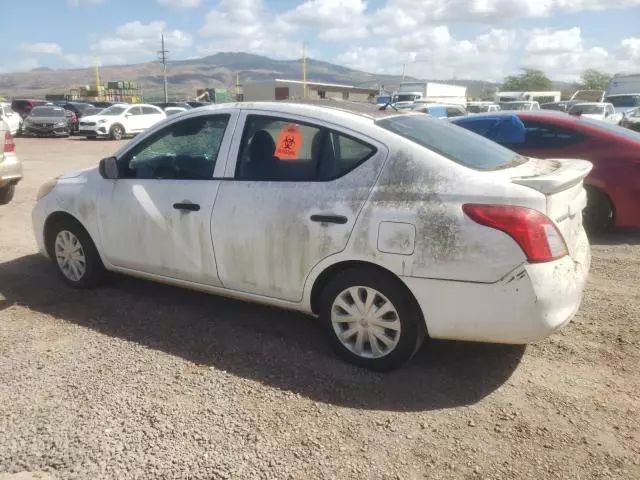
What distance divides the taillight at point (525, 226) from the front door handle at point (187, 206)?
1883 mm

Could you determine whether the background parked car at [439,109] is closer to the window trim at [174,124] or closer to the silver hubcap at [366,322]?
the window trim at [174,124]

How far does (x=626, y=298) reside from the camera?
4539 mm

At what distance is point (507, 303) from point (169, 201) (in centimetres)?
242

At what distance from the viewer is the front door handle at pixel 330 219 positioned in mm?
3221

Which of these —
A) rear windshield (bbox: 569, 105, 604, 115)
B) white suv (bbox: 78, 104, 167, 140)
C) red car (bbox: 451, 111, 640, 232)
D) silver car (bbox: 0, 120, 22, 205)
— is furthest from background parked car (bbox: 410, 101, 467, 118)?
silver car (bbox: 0, 120, 22, 205)

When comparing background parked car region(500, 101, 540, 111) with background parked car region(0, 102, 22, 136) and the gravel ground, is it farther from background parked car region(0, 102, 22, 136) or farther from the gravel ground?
the gravel ground

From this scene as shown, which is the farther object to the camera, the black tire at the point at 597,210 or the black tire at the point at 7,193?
the black tire at the point at 7,193

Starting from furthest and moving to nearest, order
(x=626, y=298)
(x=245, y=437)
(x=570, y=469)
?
(x=626, y=298) → (x=245, y=437) → (x=570, y=469)

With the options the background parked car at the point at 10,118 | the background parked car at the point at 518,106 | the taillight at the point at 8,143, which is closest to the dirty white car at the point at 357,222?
the taillight at the point at 8,143

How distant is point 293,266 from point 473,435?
1449 millimetres

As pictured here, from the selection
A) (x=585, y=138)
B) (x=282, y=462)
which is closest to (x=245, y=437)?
(x=282, y=462)

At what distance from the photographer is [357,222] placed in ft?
10.4

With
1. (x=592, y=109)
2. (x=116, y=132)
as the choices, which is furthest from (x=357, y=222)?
(x=592, y=109)

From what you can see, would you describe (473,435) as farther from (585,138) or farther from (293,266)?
(585,138)
